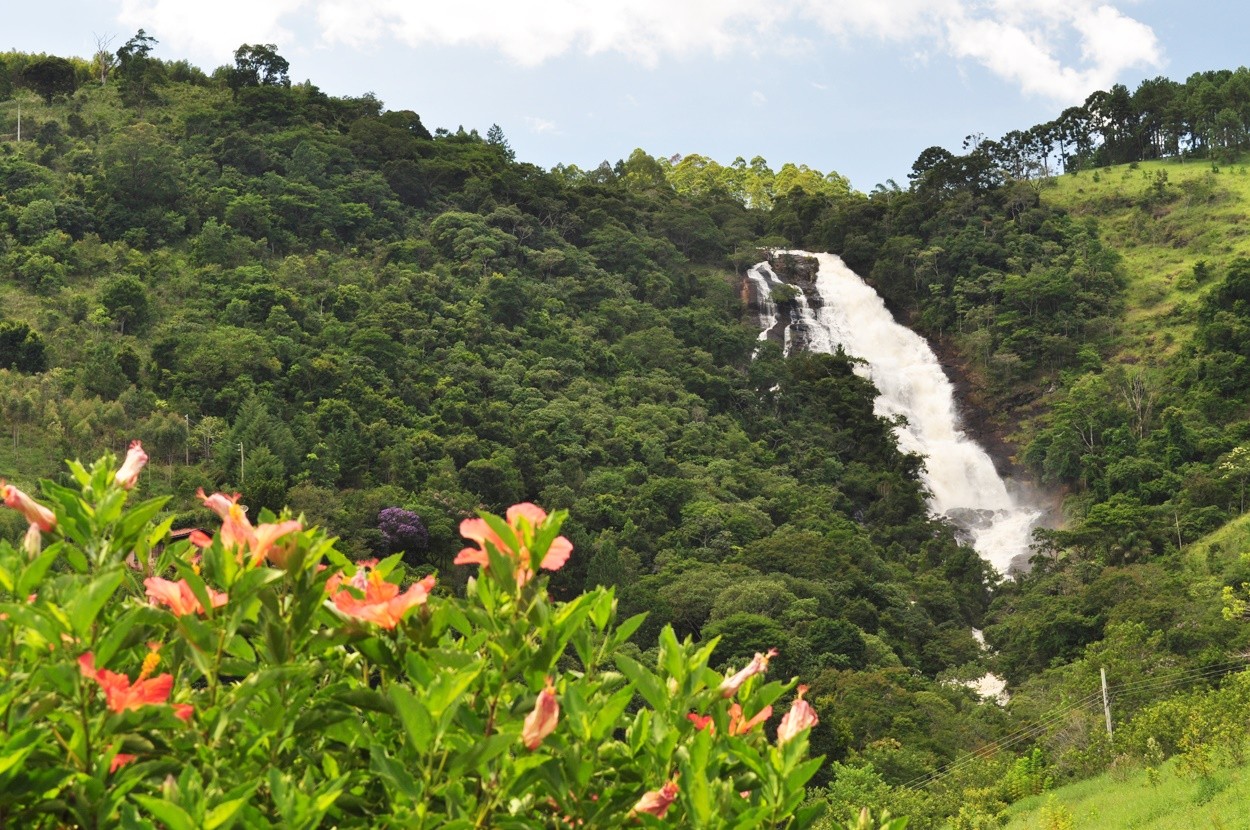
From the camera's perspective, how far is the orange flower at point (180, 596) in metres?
1.78

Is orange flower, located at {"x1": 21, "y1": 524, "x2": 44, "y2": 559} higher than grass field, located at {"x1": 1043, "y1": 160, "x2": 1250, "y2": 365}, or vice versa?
grass field, located at {"x1": 1043, "y1": 160, "x2": 1250, "y2": 365}

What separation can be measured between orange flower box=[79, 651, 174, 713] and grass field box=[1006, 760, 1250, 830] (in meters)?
8.78

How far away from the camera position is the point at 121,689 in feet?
5.40

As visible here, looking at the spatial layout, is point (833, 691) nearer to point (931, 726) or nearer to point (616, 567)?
point (931, 726)

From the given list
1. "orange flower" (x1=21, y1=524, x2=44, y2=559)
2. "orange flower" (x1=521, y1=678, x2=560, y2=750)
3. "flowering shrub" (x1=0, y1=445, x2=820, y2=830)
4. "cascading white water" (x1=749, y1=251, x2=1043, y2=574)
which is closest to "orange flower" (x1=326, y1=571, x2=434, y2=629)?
"flowering shrub" (x1=0, y1=445, x2=820, y2=830)

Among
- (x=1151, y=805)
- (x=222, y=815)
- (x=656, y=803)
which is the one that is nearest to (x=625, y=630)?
(x=656, y=803)

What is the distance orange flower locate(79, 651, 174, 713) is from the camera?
1.62 m

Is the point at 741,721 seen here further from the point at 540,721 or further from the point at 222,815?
the point at 222,815

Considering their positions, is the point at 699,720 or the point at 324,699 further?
the point at 699,720

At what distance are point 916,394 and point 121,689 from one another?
4154cm

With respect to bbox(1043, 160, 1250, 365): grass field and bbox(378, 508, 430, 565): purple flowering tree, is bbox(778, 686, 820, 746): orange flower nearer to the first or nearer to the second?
bbox(378, 508, 430, 565): purple flowering tree

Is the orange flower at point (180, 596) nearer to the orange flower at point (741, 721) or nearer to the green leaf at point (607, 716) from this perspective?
the green leaf at point (607, 716)

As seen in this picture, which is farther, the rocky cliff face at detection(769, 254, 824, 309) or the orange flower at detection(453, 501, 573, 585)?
the rocky cliff face at detection(769, 254, 824, 309)

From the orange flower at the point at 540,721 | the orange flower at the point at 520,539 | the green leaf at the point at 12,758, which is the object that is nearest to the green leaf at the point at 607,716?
the orange flower at the point at 540,721
